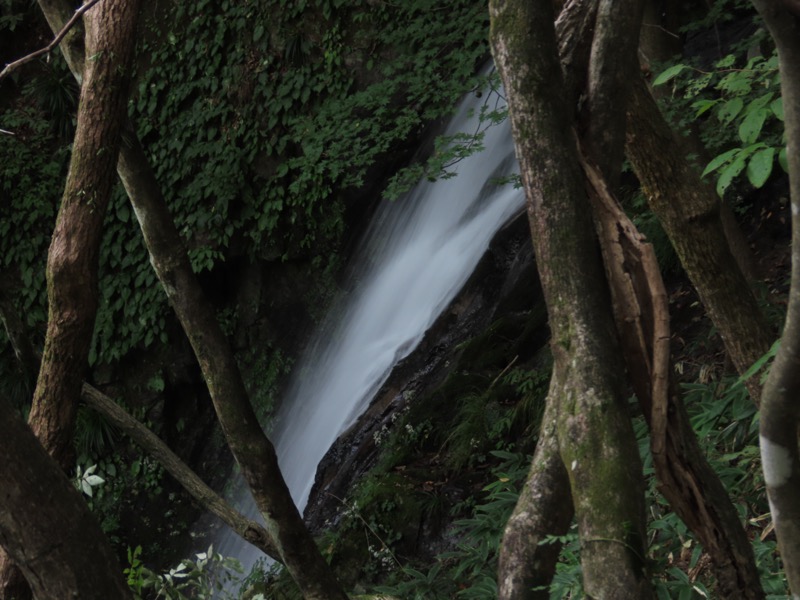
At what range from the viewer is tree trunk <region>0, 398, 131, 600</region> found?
1.56m

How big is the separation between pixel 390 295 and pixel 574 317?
20.8 feet

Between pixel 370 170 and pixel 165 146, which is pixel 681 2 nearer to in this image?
pixel 370 170

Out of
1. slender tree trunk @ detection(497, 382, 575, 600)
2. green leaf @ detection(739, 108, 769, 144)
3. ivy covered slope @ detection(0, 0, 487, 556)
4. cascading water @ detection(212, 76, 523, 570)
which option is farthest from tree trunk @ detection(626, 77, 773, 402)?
ivy covered slope @ detection(0, 0, 487, 556)

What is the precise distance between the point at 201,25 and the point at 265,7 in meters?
0.87

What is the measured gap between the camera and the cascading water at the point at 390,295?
767cm

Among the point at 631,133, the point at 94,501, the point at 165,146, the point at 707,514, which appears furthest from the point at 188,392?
the point at 707,514

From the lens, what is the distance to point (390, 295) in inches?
328

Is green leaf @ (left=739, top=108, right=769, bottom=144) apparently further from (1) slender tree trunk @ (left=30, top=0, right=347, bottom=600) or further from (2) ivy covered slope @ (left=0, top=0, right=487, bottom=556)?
(2) ivy covered slope @ (left=0, top=0, right=487, bottom=556)

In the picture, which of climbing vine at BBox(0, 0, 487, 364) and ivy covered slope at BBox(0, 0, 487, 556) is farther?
ivy covered slope at BBox(0, 0, 487, 556)

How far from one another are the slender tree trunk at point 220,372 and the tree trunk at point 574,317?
196 centimetres

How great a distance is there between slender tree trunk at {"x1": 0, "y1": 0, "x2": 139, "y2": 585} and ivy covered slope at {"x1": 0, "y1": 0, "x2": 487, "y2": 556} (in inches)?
181

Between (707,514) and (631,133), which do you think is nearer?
(707,514)

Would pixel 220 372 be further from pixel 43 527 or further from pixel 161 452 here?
pixel 43 527

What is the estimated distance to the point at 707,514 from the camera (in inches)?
80.9
